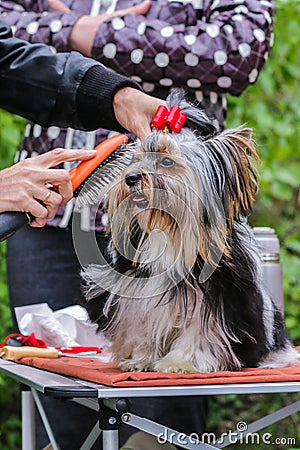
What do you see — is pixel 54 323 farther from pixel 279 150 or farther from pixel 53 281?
pixel 279 150

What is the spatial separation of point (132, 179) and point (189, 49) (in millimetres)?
755

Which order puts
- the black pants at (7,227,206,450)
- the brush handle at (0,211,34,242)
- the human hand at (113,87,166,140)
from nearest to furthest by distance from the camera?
the brush handle at (0,211,34,242) < the human hand at (113,87,166,140) < the black pants at (7,227,206,450)

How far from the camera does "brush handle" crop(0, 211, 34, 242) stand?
1726mm

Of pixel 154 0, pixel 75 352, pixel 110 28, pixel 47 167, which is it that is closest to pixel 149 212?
pixel 47 167

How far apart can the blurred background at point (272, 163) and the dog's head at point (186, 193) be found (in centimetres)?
194

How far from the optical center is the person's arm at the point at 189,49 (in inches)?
96.1

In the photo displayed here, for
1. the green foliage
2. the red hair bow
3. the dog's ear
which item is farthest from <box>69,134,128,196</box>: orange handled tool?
the green foliage

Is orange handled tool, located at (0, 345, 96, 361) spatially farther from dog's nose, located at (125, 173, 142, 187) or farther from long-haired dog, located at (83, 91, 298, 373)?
dog's nose, located at (125, 173, 142, 187)

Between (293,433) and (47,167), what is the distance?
3233mm

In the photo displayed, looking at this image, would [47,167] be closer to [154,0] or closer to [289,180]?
[154,0]

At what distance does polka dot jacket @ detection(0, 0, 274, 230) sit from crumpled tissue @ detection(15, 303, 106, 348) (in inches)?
10.6

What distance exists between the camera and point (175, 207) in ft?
6.14

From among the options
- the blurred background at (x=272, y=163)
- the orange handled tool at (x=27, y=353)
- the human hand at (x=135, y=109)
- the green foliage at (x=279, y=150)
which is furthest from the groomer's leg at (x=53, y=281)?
the green foliage at (x=279, y=150)

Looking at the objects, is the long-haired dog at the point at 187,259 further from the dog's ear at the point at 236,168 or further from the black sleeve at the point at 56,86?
the black sleeve at the point at 56,86
